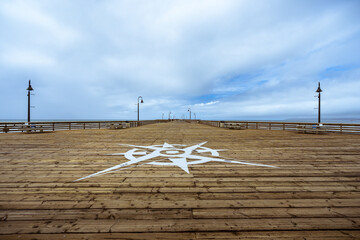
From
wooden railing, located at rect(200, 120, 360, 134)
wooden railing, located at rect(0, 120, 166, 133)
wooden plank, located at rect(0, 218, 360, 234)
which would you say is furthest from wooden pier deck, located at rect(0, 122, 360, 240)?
wooden railing, located at rect(0, 120, 166, 133)

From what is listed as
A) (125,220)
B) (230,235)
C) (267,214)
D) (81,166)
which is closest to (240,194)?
(267,214)

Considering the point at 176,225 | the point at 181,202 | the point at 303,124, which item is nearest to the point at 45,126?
the point at 181,202

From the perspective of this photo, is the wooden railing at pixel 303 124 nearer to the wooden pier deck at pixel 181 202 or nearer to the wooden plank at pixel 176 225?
the wooden pier deck at pixel 181 202

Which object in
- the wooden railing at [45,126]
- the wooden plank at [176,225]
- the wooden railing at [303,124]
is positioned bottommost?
the wooden plank at [176,225]

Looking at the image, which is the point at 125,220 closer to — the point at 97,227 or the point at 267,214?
the point at 97,227

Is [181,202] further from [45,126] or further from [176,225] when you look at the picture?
[45,126]

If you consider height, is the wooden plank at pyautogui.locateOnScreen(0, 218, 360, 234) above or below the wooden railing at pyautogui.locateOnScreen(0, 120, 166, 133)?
below

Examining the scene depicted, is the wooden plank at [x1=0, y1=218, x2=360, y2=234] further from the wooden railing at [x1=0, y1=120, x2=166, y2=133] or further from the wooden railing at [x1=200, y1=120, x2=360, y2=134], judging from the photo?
the wooden railing at [x1=0, y1=120, x2=166, y2=133]

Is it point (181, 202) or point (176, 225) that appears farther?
point (181, 202)

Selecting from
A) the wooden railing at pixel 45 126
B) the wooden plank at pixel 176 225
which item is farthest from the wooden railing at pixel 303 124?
the wooden railing at pixel 45 126

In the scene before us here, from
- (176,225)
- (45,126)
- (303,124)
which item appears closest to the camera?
(176,225)

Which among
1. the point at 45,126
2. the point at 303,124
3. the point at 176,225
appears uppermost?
the point at 303,124

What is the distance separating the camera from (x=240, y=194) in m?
3.25

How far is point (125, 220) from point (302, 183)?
13.4 ft
